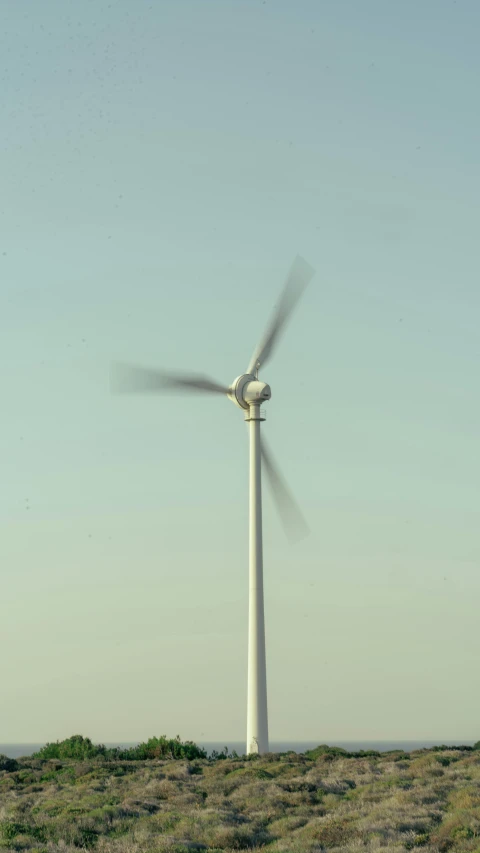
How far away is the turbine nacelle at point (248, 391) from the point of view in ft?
214

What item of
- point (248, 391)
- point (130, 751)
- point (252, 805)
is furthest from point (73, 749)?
point (252, 805)

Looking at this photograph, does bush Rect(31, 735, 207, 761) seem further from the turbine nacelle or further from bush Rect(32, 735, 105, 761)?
the turbine nacelle

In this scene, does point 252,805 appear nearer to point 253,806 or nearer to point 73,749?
point 253,806

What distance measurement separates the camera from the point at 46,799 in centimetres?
4528

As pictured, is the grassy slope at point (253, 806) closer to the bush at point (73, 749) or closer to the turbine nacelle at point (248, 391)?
the bush at point (73, 749)

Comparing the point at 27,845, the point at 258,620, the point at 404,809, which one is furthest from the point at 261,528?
the point at 27,845

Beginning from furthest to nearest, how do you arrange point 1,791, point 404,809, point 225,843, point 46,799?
point 1,791 → point 46,799 → point 404,809 → point 225,843

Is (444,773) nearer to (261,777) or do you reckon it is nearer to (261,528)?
(261,777)

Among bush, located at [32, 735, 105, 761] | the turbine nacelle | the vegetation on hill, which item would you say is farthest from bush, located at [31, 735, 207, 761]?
the turbine nacelle

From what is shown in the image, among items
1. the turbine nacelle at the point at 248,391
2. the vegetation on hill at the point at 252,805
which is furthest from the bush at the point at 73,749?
the turbine nacelle at the point at 248,391

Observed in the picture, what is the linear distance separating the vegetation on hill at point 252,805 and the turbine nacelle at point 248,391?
20973 mm

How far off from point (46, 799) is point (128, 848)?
50.7 feet

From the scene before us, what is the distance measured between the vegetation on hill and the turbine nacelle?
68.8 feet

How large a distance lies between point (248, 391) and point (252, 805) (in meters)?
30.6
